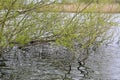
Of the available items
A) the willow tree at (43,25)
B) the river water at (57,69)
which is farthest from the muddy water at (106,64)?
the willow tree at (43,25)

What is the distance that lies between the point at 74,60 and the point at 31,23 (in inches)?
147

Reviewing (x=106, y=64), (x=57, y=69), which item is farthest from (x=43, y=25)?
(x=106, y=64)

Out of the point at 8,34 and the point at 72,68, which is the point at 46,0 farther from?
the point at 72,68

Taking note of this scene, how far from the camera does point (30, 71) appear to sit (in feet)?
48.0

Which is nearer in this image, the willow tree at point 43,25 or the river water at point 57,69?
the willow tree at point 43,25

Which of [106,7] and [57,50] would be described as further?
[57,50]

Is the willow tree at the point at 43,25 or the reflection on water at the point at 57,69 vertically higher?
the willow tree at the point at 43,25

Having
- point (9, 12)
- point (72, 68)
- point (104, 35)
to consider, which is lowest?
point (72, 68)

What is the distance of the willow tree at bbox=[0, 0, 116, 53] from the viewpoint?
41.7ft

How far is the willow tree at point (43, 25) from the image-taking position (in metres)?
12.7

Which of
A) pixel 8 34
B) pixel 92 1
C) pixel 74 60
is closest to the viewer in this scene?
pixel 8 34

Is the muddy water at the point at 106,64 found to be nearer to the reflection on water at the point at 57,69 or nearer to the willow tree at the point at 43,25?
the reflection on water at the point at 57,69

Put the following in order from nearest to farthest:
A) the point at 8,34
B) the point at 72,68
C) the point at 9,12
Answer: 1. the point at 9,12
2. the point at 8,34
3. the point at 72,68

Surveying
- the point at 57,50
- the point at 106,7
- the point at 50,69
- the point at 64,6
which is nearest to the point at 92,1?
the point at 64,6
